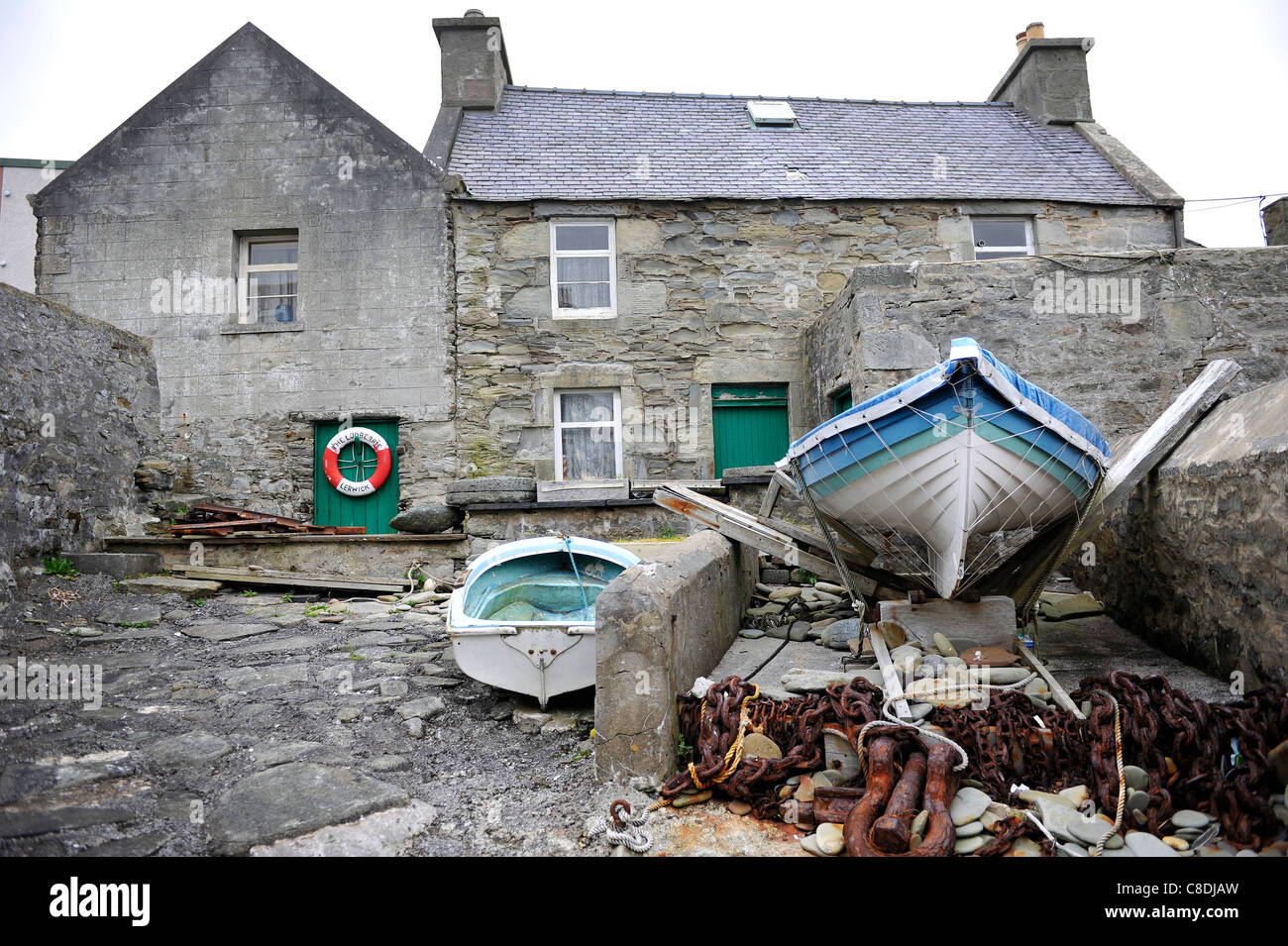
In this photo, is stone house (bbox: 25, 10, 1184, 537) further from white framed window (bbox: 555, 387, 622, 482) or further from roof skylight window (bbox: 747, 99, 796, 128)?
roof skylight window (bbox: 747, 99, 796, 128)

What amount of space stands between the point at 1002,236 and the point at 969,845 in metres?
11.8

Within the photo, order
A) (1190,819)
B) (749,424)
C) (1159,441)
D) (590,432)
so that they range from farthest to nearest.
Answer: (749,424) < (590,432) < (1159,441) < (1190,819)

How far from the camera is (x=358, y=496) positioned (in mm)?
11656

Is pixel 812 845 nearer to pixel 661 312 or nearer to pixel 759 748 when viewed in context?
pixel 759 748

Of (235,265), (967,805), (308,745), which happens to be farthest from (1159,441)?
(235,265)

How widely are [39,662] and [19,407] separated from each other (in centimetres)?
296

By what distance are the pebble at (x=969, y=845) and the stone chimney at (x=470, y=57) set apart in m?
14.2

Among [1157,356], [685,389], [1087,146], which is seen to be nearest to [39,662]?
[685,389]

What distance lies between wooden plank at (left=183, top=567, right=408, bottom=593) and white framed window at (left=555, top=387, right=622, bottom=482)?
12.7 ft

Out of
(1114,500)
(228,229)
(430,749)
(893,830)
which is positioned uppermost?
(228,229)

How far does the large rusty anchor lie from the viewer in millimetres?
2709
